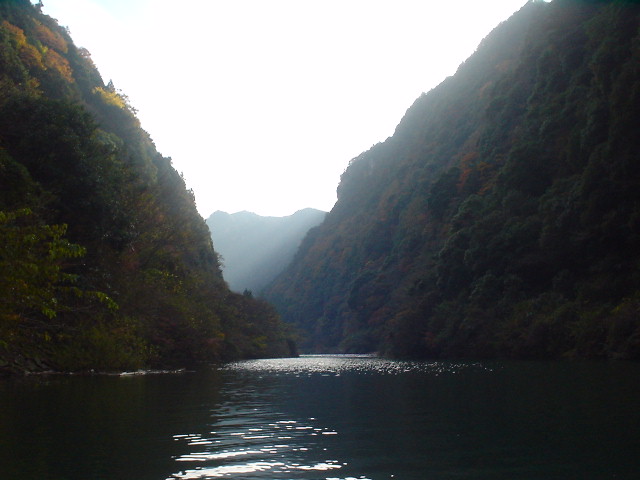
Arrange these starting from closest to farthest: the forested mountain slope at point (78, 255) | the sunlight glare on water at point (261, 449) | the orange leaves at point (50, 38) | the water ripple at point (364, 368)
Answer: the sunlight glare on water at point (261, 449) → the forested mountain slope at point (78, 255) → the water ripple at point (364, 368) → the orange leaves at point (50, 38)

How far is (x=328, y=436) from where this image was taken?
753cm

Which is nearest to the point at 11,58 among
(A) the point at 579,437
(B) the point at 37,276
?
(B) the point at 37,276

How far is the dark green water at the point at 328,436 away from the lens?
554cm

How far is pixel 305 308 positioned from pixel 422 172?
64082 millimetres

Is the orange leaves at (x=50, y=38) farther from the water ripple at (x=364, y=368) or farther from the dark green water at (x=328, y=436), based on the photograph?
the dark green water at (x=328, y=436)

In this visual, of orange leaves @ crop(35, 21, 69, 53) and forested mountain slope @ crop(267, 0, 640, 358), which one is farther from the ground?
orange leaves @ crop(35, 21, 69, 53)

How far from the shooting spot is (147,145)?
79.6 meters

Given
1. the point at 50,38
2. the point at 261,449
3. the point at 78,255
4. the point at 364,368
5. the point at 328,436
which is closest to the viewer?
the point at 261,449

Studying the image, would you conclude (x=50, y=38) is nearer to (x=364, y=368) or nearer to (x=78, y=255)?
(x=364, y=368)

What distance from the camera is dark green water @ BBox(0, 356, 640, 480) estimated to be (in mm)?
5543

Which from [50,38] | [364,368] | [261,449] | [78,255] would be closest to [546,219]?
[364,368]

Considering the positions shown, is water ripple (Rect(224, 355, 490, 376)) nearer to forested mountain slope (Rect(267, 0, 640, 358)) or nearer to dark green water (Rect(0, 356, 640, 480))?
forested mountain slope (Rect(267, 0, 640, 358))

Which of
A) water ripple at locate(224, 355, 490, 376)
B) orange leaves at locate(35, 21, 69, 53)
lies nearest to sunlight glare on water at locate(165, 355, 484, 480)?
water ripple at locate(224, 355, 490, 376)

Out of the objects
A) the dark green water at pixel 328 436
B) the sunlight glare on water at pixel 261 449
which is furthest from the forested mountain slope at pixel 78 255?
the sunlight glare on water at pixel 261 449
